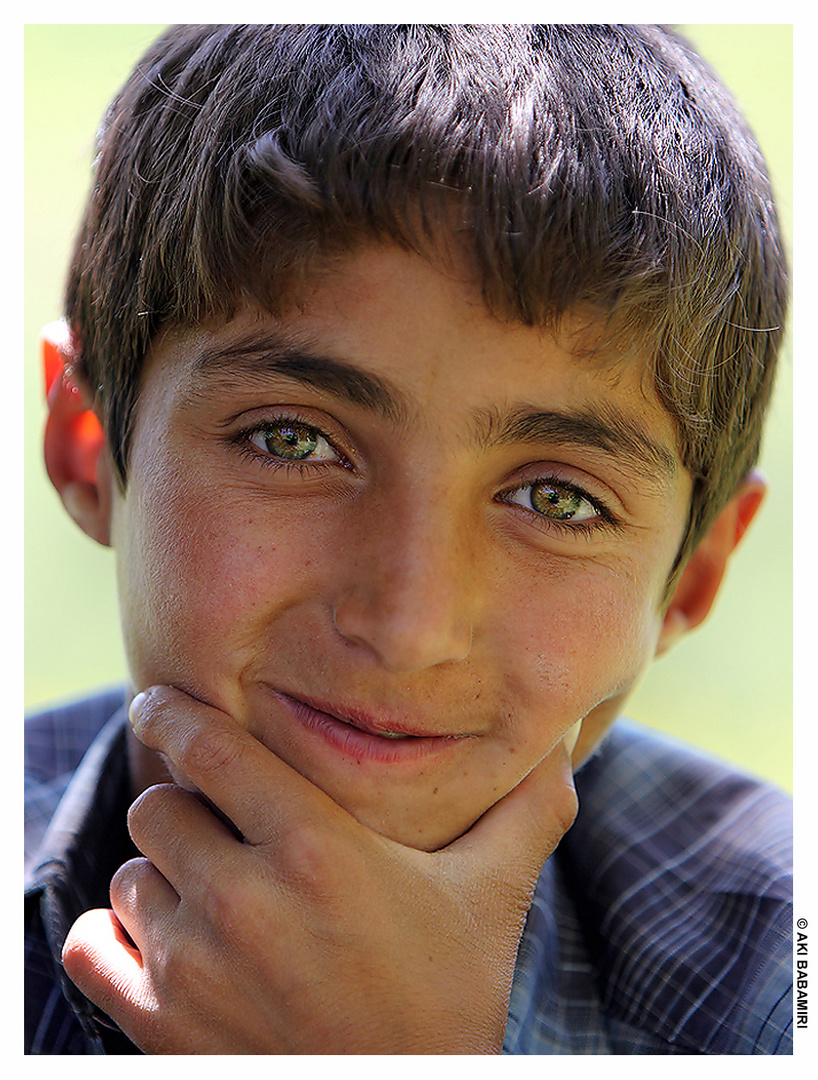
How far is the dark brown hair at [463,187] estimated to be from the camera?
2.67 feet

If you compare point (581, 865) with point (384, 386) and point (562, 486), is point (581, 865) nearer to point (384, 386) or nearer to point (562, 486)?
point (562, 486)

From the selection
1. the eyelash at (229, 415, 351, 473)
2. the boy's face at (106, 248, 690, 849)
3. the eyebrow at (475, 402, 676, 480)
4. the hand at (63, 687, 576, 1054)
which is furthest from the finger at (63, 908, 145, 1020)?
the eyebrow at (475, 402, 676, 480)

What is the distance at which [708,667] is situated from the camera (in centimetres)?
155

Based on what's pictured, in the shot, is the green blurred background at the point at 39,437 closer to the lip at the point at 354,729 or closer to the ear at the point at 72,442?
the ear at the point at 72,442

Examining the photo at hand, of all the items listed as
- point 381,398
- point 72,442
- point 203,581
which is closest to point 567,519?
point 381,398

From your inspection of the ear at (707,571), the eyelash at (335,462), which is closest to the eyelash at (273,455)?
the eyelash at (335,462)

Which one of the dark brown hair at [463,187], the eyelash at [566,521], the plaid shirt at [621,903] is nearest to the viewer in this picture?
the dark brown hair at [463,187]

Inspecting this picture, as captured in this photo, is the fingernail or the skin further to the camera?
the fingernail

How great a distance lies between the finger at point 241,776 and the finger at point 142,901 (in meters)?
0.10

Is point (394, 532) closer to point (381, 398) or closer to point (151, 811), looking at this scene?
point (381, 398)

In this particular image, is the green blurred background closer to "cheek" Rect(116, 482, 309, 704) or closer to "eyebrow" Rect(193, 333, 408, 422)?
"cheek" Rect(116, 482, 309, 704)

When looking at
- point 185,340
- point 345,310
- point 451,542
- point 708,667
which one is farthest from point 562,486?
point 708,667

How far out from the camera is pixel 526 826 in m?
0.96

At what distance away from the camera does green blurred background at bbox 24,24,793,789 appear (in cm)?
101
